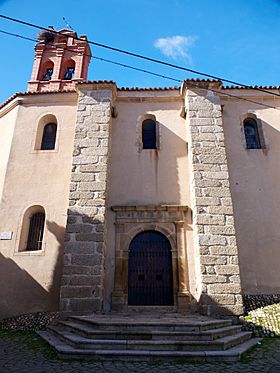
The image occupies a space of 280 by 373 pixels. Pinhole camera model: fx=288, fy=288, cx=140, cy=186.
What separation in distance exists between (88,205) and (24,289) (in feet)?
8.60

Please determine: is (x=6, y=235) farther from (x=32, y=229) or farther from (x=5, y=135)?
(x=5, y=135)

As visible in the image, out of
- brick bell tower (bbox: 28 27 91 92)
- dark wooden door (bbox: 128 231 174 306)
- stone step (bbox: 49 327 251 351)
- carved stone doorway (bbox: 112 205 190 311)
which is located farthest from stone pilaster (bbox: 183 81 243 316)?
brick bell tower (bbox: 28 27 91 92)

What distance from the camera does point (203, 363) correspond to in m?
3.84

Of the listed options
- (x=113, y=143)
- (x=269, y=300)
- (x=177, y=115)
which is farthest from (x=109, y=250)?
(x=177, y=115)

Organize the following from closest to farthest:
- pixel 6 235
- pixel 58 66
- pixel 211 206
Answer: pixel 211 206, pixel 6 235, pixel 58 66

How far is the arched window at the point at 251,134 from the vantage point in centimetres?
900

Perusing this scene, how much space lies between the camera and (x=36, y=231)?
7.98 metres

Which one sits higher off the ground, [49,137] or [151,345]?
[49,137]

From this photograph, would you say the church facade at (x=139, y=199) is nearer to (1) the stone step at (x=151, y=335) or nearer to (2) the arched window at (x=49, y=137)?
(2) the arched window at (x=49, y=137)

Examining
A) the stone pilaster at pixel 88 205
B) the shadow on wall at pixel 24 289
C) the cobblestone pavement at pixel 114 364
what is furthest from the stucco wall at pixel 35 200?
the cobblestone pavement at pixel 114 364

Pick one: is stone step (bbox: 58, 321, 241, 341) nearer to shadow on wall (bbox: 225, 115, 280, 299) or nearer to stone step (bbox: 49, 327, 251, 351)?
stone step (bbox: 49, 327, 251, 351)

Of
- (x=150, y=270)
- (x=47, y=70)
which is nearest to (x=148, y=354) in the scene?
(x=150, y=270)

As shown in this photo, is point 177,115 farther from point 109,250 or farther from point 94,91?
point 109,250

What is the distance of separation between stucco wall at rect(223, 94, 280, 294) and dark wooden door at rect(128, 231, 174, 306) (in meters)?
1.91
